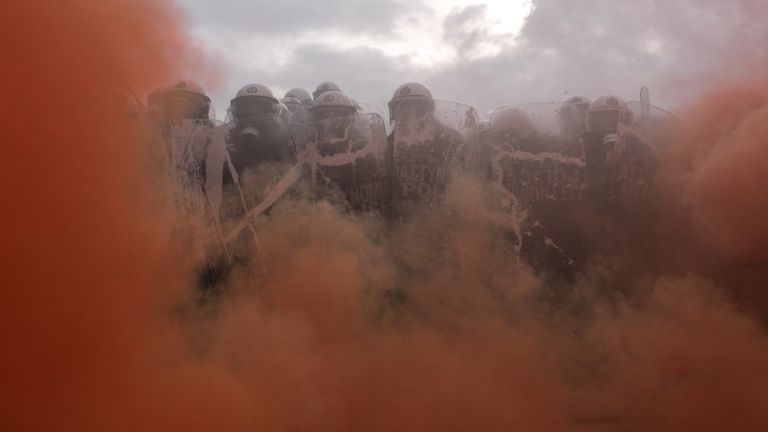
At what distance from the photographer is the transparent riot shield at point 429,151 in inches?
498

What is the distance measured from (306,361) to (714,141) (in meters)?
7.14

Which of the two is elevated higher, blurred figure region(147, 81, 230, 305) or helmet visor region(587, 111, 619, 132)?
helmet visor region(587, 111, 619, 132)

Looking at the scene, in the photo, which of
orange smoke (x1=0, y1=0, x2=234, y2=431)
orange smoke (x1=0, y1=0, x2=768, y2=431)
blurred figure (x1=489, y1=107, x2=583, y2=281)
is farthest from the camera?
blurred figure (x1=489, y1=107, x2=583, y2=281)

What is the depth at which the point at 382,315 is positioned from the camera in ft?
37.5

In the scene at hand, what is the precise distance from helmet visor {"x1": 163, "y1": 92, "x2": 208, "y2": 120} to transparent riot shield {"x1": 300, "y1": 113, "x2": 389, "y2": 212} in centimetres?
195

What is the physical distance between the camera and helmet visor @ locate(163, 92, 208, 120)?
39.2 ft

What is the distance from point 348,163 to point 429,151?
1447mm

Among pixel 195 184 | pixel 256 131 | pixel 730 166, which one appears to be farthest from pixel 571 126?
pixel 195 184

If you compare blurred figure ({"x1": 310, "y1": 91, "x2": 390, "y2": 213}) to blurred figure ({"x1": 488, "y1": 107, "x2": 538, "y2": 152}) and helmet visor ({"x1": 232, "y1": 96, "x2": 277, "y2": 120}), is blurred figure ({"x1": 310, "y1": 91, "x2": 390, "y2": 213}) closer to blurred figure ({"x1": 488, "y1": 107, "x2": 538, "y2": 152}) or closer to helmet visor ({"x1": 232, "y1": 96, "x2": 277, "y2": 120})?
helmet visor ({"x1": 232, "y1": 96, "x2": 277, "y2": 120})

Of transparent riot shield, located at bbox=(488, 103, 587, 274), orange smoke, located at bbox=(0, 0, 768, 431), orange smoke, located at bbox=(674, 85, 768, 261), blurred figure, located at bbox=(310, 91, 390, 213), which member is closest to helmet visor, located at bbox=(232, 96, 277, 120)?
blurred figure, located at bbox=(310, 91, 390, 213)

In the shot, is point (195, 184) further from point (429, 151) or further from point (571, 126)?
point (571, 126)

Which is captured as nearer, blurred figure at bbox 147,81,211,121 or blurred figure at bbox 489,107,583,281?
blurred figure at bbox 147,81,211,121

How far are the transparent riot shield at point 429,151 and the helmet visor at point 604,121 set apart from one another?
211 cm

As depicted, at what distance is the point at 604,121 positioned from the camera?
42.2ft
